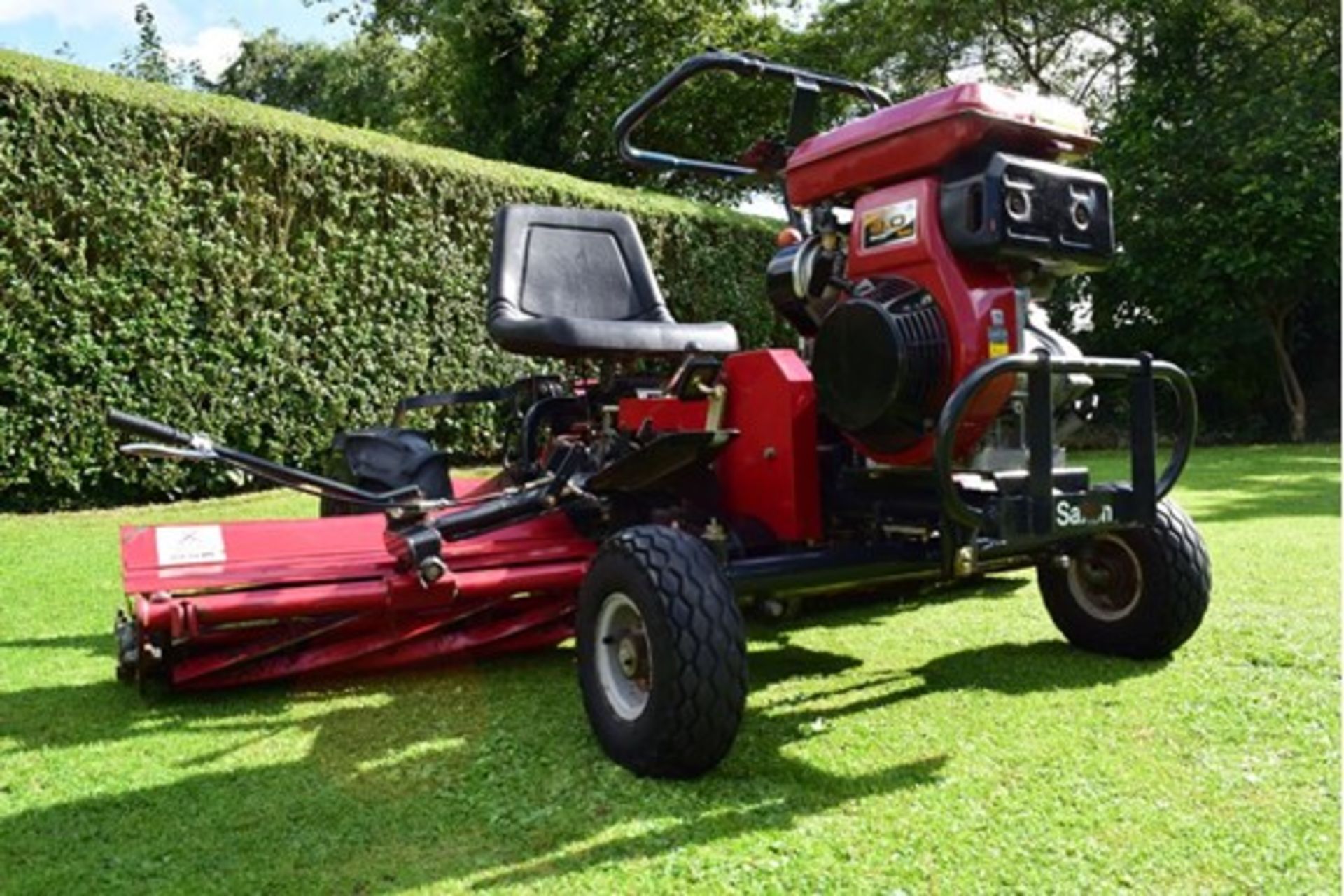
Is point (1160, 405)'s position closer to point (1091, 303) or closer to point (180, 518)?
point (1091, 303)

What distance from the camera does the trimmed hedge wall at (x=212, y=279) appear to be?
270 inches

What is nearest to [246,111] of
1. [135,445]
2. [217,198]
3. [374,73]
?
[217,198]

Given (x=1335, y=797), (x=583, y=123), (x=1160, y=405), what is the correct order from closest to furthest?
1. (x=1335, y=797)
2. (x=1160, y=405)
3. (x=583, y=123)

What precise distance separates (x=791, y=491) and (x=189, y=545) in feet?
5.74

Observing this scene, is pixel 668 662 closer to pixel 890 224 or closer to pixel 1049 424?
pixel 1049 424

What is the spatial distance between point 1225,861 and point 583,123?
20292 mm

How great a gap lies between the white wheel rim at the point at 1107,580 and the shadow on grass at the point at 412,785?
16 cm

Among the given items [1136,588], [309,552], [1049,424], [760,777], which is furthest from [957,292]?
[309,552]

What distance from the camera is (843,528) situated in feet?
10.4

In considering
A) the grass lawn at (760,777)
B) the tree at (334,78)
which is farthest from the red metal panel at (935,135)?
the tree at (334,78)

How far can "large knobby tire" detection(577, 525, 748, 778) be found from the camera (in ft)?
8.09

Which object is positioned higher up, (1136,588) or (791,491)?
(791,491)

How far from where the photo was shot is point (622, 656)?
2775mm

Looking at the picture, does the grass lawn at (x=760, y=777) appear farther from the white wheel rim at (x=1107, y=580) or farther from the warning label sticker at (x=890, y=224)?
the warning label sticker at (x=890, y=224)
